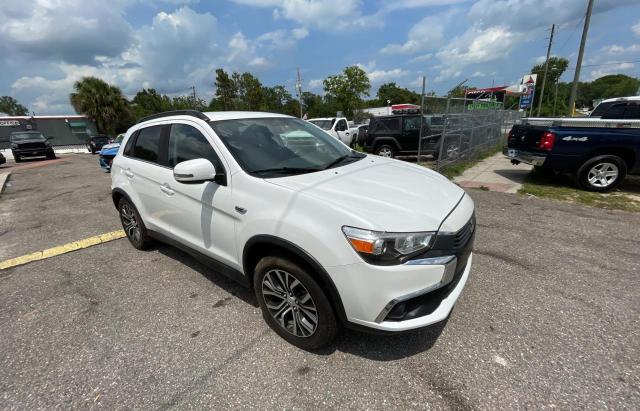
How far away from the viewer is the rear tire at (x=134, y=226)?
13.2ft

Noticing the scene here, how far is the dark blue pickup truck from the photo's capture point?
6.20m

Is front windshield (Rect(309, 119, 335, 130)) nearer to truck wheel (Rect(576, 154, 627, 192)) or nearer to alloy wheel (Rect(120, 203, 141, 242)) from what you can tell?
truck wheel (Rect(576, 154, 627, 192))

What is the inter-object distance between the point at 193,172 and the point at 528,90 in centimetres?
3034

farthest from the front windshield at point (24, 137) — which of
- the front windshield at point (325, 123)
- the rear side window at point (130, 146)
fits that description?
the rear side window at point (130, 146)

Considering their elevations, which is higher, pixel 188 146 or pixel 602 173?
pixel 188 146

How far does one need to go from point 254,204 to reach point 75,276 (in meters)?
2.93

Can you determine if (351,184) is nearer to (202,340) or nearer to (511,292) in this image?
(202,340)

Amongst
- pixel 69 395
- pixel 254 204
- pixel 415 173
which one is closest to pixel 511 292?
pixel 415 173

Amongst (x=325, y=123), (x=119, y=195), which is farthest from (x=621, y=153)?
(x=325, y=123)

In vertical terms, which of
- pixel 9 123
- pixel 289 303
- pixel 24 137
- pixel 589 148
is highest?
pixel 9 123

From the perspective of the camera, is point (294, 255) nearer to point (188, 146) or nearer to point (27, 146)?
point (188, 146)

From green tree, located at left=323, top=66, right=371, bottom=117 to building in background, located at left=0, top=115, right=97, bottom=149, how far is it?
104 ft

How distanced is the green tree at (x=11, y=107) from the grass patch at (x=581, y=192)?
12433cm

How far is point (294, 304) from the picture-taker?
2393 mm
